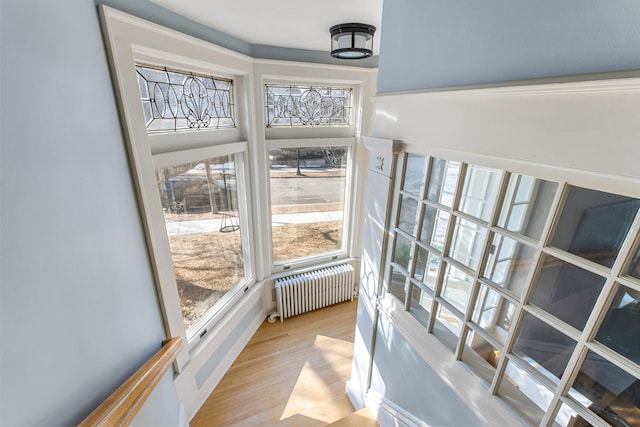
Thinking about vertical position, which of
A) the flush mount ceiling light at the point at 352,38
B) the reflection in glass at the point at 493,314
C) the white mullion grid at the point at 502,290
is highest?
the flush mount ceiling light at the point at 352,38

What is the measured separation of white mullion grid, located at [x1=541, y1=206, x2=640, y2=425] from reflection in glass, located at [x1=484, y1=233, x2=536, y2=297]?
296mm

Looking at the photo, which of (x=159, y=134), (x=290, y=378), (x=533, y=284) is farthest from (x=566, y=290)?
(x=290, y=378)

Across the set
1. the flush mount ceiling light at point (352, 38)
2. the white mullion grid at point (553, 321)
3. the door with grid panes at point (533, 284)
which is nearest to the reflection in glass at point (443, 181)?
the door with grid panes at point (533, 284)

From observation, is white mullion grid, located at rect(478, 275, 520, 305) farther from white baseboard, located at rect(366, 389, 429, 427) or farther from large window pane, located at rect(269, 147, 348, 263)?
large window pane, located at rect(269, 147, 348, 263)

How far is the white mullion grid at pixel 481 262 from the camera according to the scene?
3.23 ft

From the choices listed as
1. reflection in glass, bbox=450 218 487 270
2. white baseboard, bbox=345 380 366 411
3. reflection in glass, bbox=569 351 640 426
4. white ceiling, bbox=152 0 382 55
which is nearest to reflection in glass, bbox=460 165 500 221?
reflection in glass, bbox=450 218 487 270

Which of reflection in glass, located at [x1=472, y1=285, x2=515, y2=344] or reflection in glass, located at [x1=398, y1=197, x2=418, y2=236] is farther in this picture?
reflection in glass, located at [x1=398, y1=197, x2=418, y2=236]

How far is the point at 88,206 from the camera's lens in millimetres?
1017

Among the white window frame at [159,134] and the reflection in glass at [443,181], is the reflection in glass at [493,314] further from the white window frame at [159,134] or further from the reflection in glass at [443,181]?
the white window frame at [159,134]

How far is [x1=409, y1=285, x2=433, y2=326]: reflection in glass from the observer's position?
58.2 inches

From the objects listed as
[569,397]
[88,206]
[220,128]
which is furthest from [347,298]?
[88,206]

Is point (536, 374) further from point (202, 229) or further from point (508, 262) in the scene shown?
point (202, 229)

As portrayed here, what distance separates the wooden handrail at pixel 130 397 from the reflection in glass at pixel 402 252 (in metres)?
1.37

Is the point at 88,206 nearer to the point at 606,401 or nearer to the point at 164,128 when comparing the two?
the point at 164,128
